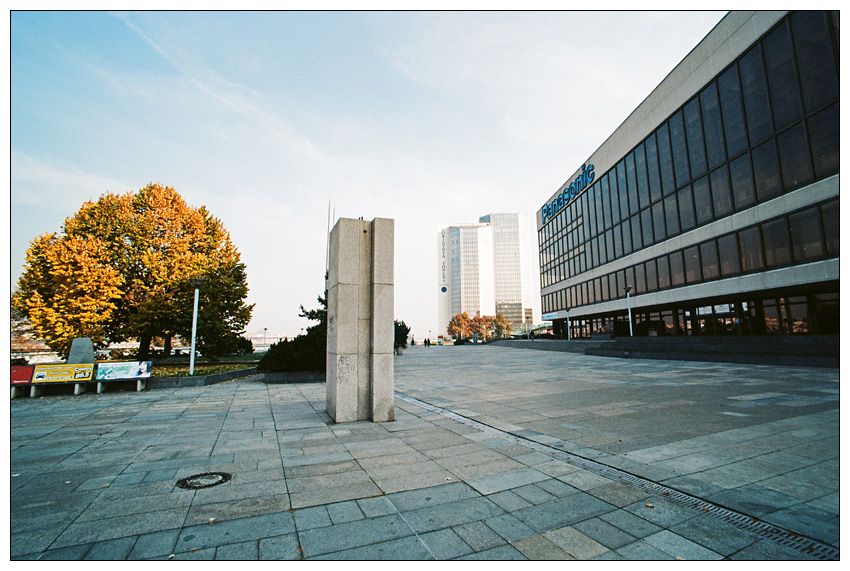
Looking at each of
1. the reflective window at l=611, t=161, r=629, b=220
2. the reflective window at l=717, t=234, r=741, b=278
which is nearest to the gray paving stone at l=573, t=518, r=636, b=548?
the reflective window at l=717, t=234, r=741, b=278

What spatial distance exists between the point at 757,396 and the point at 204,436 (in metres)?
13.0

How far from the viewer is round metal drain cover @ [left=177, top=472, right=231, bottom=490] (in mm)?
4859

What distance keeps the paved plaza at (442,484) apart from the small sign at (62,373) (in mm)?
4650

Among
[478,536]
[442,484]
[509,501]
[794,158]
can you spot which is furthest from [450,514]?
[794,158]

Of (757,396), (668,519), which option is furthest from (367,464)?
(757,396)

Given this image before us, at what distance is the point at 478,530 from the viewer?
12.1ft

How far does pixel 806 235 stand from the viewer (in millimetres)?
23094

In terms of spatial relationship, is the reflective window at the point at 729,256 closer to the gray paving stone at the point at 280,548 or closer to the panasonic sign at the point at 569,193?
the panasonic sign at the point at 569,193

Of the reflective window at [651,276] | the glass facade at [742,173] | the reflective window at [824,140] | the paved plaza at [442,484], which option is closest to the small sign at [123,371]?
the paved plaza at [442,484]

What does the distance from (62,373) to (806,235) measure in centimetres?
3585

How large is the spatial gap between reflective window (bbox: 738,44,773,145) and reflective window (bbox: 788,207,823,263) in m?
5.65

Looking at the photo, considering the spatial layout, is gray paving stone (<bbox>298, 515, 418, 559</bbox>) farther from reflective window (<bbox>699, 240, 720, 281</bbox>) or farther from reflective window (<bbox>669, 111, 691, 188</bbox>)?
reflective window (<bbox>669, 111, 691, 188</bbox>)

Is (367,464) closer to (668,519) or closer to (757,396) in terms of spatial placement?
(668,519)

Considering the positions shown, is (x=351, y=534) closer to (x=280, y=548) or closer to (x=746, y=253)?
(x=280, y=548)
